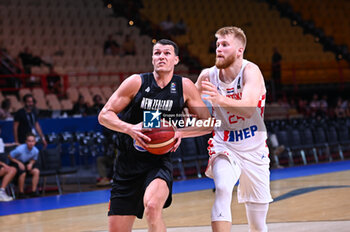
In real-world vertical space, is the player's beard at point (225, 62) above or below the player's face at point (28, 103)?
above

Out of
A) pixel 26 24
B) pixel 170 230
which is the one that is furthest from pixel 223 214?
pixel 26 24

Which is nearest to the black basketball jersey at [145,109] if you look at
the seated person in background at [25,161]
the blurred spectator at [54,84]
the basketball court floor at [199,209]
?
the basketball court floor at [199,209]

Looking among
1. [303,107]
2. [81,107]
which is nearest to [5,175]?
[81,107]

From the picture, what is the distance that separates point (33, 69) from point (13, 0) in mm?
4566

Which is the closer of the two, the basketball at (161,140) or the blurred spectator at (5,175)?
the basketball at (161,140)

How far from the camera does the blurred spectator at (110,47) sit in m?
17.6

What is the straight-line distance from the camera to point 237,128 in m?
4.52

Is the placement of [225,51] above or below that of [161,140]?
above

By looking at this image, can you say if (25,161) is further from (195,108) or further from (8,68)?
(195,108)

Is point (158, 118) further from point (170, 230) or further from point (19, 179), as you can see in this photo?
point (19, 179)

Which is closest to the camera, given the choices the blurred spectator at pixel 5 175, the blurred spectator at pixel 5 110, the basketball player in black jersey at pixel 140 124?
the basketball player in black jersey at pixel 140 124

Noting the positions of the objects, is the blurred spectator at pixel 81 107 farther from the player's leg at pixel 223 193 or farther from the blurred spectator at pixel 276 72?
the player's leg at pixel 223 193

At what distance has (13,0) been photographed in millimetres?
18562

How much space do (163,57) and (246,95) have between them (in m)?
0.74
